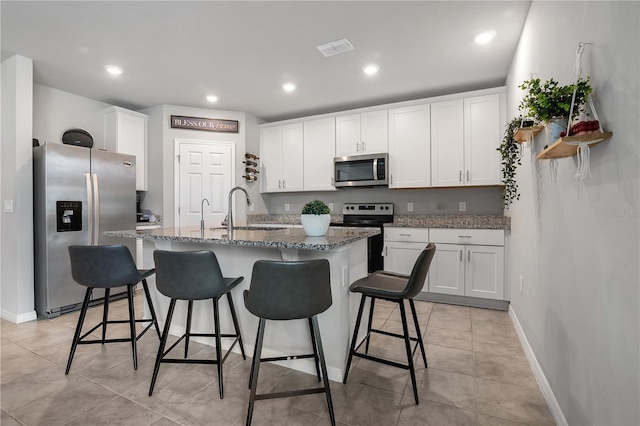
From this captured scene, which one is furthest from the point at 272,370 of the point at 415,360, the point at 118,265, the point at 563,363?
the point at 563,363

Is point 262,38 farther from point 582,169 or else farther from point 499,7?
point 582,169

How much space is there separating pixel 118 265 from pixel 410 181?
3.12 metres

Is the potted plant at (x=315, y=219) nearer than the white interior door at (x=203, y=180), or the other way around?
the potted plant at (x=315, y=219)

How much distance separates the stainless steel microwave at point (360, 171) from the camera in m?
3.93

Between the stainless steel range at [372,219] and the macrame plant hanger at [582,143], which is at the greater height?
the macrame plant hanger at [582,143]

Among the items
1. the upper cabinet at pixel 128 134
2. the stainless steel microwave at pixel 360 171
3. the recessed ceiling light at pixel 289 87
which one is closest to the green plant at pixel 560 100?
the stainless steel microwave at pixel 360 171

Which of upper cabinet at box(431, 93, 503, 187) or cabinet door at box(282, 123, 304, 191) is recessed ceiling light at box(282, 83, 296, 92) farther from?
upper cabinet at box(431, 93, 503, 187)

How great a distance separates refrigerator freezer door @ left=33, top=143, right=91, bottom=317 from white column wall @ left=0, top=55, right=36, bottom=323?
0.22ft

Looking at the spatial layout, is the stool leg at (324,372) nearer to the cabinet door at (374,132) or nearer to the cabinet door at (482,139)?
the cabinet door at (482,139)

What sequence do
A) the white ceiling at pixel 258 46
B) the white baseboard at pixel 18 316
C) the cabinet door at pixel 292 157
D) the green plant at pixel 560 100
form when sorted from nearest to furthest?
the green plant at pixel 560 100, the white ceiling at pixel 258 46, the white baseboard at pixel 18 316, the cabinet door at pixel 292 157

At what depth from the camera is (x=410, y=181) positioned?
385cm

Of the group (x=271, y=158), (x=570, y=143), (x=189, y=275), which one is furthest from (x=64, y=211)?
(x=570, y=143)

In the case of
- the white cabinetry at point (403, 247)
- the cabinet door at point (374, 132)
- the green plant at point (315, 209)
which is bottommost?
the white cabinetry at point (403, 247)

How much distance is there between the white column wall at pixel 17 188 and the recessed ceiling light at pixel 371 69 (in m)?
3.25
